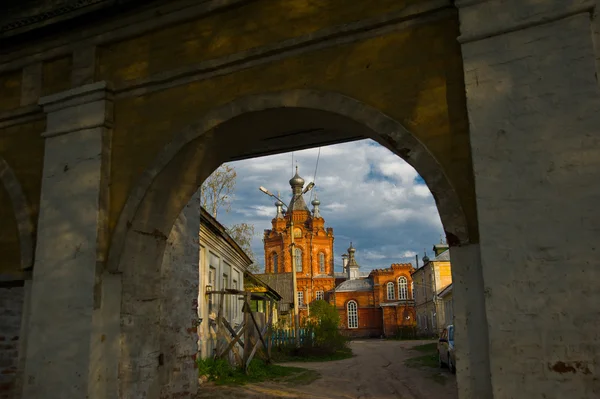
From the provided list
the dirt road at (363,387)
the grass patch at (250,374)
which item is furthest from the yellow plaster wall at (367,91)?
the grass patch at (250,374)

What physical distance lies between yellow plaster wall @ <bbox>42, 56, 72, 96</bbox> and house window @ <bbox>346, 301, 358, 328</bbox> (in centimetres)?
5108

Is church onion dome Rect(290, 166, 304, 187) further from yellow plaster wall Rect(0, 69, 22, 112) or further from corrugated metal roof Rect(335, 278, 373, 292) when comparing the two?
yellow plaster wall Rect(0, 69, 22, 112)

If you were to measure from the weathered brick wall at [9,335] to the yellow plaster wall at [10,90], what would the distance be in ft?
7.60

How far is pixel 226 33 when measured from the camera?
554cm

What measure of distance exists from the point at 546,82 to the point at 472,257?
147 cm

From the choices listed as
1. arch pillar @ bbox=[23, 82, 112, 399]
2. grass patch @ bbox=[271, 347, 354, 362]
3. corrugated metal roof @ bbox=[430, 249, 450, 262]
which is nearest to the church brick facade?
corrugated metal roof @ bbox=[430, 249, 450, 262]

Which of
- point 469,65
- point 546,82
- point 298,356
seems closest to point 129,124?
point 469,65

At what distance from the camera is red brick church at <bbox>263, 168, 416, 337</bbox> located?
176 ft

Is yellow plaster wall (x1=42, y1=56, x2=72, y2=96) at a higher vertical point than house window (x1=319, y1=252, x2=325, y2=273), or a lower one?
lower

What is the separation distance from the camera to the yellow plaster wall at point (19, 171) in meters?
6.26

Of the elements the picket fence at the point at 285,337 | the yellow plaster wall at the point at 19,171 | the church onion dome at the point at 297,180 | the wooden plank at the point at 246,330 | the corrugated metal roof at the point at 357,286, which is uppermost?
the church onion dome at the point at 297,180

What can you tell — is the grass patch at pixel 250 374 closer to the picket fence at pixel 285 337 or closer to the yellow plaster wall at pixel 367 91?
the yellow plaster wall at pixel 367 91

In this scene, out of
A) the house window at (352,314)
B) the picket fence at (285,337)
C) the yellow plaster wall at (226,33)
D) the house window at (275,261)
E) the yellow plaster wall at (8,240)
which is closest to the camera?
the yellow plaster wall at (226,33)

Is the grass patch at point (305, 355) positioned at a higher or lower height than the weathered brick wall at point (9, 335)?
lower
